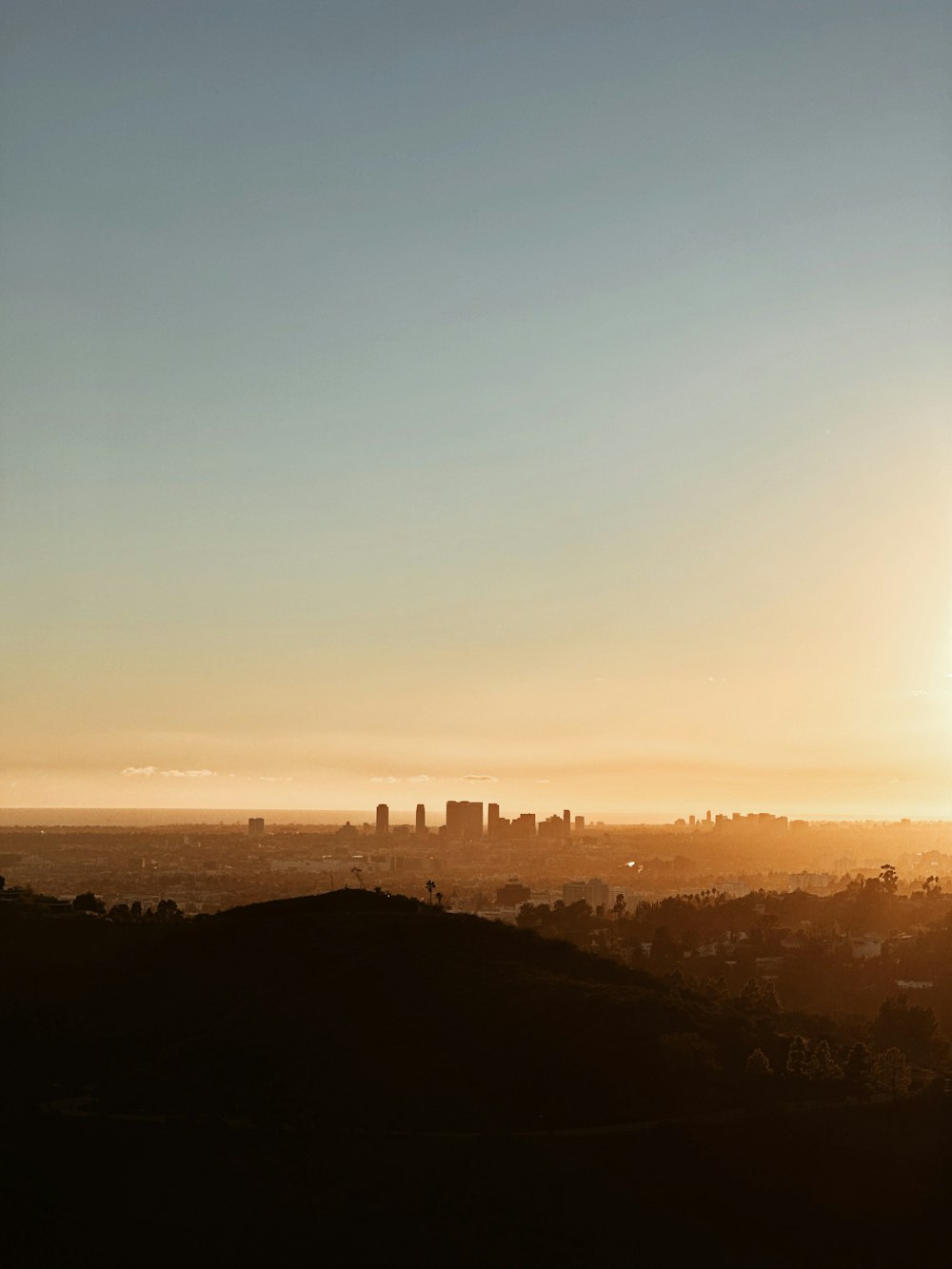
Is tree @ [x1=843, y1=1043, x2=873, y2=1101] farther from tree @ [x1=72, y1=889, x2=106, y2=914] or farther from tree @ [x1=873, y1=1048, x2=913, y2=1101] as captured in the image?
tree @ [x1=72, y1=889, x2=106, y2=914]

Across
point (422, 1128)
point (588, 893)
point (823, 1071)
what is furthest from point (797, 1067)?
point (588, 893)

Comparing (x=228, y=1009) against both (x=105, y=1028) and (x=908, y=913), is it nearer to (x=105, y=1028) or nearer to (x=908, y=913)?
(x=105, y=1028)

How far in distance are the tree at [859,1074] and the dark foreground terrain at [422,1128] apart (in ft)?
3.05

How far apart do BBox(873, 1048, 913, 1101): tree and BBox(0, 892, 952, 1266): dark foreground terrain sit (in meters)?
0.72

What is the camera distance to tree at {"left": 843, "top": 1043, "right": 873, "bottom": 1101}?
123 ft

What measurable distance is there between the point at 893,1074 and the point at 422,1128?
14707mm

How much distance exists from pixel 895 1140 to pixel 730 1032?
21.5ft

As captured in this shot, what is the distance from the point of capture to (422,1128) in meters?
33.2

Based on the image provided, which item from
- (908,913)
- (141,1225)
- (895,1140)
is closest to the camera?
(141,1225)

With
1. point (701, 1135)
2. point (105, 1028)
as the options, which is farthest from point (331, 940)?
point (701, 1135)

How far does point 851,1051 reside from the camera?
128 feet

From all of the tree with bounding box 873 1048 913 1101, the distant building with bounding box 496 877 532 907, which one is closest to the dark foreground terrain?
the tree with bounding box 873 1048 913 1101

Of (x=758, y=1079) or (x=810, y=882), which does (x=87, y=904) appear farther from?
(x=810, y=882)

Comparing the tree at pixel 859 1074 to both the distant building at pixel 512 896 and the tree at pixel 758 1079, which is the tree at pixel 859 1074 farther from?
the distant building at pixel 512 896
